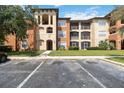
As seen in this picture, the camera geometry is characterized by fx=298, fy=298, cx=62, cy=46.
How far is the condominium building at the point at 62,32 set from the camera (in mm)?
59156

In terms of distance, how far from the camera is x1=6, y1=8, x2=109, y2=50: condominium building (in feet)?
194

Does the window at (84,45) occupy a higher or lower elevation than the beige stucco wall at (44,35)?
lower

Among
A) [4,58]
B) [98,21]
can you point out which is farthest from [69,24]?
[4,58]

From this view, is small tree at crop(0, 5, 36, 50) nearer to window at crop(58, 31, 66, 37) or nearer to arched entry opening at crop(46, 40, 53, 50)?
arched entry opening at crop(46, 40, 53, 50)

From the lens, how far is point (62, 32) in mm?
64875

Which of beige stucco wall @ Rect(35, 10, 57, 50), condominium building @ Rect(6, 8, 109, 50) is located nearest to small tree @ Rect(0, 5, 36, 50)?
condominium building @ Rect(6, 8, 109, 50)

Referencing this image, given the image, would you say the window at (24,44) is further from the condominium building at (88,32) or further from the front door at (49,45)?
the condominium building at (88,32)

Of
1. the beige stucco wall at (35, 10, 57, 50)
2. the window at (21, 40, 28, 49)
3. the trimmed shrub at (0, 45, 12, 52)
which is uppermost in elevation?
the beige stucco wall at (35, 10, 57, 50)

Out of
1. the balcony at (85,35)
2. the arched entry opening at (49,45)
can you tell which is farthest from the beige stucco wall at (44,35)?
the balcony at (85,35)

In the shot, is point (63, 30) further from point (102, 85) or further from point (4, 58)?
point (102, 85)

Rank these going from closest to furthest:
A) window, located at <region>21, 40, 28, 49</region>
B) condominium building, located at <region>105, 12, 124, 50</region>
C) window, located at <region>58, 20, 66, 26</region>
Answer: condominium building, located at <region>105, 12, 124, 50</region>, window, located at <region>21, 40, 28, 49</region>, window, located at <region>58, 20, 66, 26</region>

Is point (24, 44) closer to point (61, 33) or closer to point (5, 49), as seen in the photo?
point (5, 49)

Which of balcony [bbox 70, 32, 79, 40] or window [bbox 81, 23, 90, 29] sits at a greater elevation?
window [bbox 81, 23, 90, 29]
